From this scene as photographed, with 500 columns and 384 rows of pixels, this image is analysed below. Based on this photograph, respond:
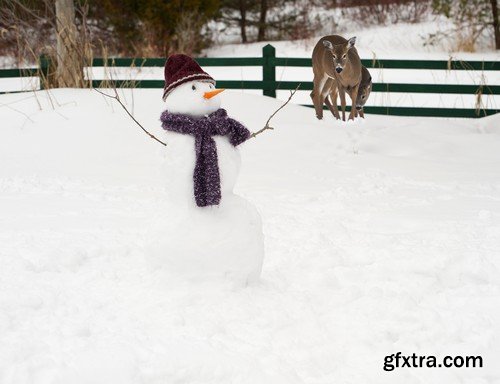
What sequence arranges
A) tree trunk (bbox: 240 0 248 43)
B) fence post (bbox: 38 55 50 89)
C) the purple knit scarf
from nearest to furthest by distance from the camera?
the purple knit scarf < fence post (bbox: 38 55 50 89) < tree trunk (bbox: 240 0 248 43)

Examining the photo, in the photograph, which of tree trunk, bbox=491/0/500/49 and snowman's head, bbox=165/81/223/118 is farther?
tree trunk, bbox=491/0/500/49

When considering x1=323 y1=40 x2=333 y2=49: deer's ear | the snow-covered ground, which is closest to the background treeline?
the snow-covered ground

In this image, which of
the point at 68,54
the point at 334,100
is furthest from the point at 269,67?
the point at 68,54

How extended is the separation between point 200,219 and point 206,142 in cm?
36

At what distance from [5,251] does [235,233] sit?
53.2 inches

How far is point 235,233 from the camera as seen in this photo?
298 centimetres

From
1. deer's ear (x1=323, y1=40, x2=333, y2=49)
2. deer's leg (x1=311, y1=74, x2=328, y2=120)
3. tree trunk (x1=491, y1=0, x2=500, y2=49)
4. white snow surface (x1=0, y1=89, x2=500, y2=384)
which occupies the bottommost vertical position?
white snow surface (x1=0, y1=89, x2=500, y2=384)

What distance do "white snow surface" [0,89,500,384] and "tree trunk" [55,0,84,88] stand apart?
6.83 ft

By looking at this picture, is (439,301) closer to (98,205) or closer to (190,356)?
(190,356)

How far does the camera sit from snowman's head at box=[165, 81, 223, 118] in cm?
291

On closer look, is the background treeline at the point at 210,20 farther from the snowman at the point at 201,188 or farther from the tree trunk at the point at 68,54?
the snowman at the point at 201,188

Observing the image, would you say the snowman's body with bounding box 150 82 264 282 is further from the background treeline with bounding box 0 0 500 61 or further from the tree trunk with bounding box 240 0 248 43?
the tree trunk with bounding box 240 0 248 43

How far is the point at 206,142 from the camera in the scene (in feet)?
9.39

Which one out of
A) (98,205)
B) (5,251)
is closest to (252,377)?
(5,251)
